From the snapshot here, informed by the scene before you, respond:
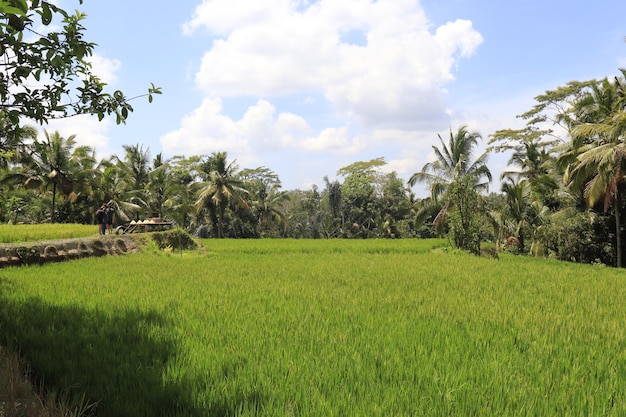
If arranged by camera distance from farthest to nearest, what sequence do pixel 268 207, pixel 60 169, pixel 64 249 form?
pixel 268 207, pixel 60 169, pixel 64 249

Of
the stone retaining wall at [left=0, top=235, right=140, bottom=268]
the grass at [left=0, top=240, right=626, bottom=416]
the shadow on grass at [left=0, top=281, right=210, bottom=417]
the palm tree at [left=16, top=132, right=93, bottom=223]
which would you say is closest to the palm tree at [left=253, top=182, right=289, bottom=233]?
the palm tree at [left=16, top=132, right=93, bottom=223]

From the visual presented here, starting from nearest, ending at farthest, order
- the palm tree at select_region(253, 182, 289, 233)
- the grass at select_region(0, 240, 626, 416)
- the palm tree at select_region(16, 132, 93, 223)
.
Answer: the grass at select_region(0, 240, 626, 416) → the palm tree at select_region(16, 132, 93, 223) → the palm tree at select_region(253, 182, 289, 233)

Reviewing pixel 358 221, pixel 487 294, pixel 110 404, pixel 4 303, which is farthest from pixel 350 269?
pixel 358 221

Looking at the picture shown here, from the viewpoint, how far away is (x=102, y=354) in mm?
3020

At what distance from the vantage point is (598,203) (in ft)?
49.3

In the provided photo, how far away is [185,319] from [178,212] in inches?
860

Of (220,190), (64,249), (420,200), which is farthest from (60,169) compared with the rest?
(420,200)

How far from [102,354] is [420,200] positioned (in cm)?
2340

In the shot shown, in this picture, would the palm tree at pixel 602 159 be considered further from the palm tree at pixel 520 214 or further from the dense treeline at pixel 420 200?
the palm tree at pixel 520 214

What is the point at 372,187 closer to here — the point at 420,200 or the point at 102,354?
the point at 420,200

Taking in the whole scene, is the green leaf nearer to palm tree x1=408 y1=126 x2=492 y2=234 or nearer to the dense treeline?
the dense treeline

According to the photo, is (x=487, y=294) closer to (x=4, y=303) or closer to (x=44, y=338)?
(x=44, y=338)

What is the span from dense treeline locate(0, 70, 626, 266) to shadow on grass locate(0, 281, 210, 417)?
1.21 metres

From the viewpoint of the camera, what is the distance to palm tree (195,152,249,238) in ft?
77.9
